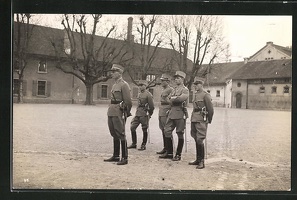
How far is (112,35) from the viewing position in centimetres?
370

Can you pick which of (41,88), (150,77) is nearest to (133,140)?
(150,77)

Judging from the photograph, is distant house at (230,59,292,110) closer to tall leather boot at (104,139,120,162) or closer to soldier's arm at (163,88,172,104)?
soldier's arm at (163,88,172,104)

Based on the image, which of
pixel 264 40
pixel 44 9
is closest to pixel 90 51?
pixel 44 9

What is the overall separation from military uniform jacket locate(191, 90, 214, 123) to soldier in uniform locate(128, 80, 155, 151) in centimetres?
47

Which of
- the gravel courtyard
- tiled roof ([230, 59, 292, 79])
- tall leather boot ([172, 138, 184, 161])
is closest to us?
the gravel courtyard

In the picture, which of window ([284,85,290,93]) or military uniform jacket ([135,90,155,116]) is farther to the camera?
military uniform jacket ([135,90,155,116])

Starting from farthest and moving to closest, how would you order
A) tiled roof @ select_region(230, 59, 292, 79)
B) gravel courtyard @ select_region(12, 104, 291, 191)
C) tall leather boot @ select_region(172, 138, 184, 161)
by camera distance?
tall leather boot @ select_region(172, 138, 184, 161) < tiled roof @ select_region(230, 59, 292, 79) < gravel courtyard @ select_region(12, 104, 291, 191)

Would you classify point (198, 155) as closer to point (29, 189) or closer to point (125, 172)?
point (125, 172)

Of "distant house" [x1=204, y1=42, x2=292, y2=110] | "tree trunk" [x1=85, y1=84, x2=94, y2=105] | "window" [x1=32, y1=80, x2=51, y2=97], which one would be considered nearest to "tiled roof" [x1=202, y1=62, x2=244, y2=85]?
"distant house" [x1=204, y1=42, x2=292, y2=110]

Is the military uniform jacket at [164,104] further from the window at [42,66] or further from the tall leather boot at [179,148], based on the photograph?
the window at [42,66]

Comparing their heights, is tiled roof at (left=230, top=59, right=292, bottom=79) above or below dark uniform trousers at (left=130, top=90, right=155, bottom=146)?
above

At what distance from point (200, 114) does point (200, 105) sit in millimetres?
98

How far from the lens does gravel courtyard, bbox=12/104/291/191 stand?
11.4 ft

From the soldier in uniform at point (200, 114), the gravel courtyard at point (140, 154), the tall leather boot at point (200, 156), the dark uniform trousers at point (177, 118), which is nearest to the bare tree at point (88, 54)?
the gravel courtyard at point (140, 154)
